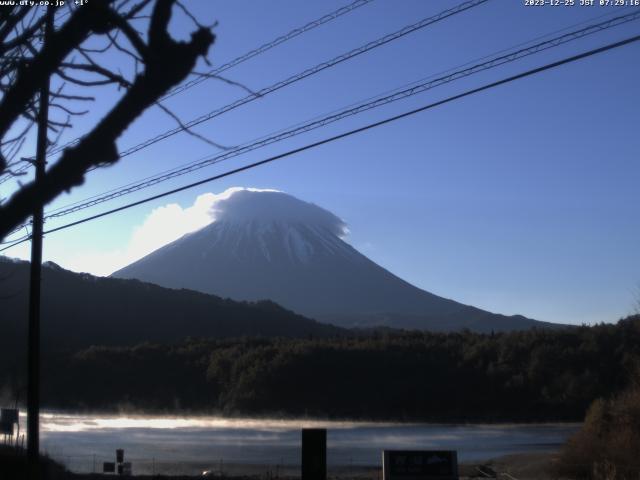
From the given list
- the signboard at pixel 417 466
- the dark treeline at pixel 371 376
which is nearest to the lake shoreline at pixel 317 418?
the dark treeline at pixel 371 376

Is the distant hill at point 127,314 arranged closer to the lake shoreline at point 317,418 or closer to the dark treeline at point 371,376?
the dark treeline at point 371,376

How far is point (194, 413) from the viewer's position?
59.3 metres

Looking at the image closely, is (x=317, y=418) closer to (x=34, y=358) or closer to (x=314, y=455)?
(x=34, y=358)

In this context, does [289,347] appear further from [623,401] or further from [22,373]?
[623,401]

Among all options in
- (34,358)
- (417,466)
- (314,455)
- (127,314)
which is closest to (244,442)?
(34,358)

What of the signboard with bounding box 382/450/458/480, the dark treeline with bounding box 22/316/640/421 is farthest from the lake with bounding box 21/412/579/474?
the signboard with bounding box 382/450/458/480

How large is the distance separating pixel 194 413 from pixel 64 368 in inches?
552

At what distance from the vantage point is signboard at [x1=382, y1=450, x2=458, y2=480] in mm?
14570

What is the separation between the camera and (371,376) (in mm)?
60469

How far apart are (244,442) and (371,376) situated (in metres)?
22.4

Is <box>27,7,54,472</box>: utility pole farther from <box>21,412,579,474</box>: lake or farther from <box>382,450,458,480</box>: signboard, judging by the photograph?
<box>21,412,579,474</box>: lake

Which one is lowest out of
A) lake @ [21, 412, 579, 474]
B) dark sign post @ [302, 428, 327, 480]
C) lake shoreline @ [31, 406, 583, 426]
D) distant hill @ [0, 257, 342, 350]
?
lake shoreline @ [31, 406, 583, 426]

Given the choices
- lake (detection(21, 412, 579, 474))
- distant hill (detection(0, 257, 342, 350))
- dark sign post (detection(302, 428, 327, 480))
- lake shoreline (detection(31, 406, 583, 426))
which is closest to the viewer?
dark sign post (detection(302, 428, 327, 480))

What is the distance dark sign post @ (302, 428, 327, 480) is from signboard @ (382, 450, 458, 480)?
3443 millimetres
